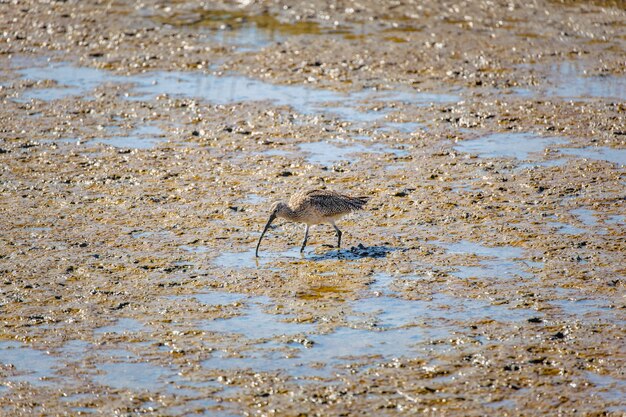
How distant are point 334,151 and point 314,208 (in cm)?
293

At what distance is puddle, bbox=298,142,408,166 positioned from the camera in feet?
41.5

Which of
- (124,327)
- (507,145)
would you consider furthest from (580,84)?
A: (124,327)

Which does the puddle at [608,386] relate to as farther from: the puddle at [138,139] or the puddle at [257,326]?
the puddle at [138,139]

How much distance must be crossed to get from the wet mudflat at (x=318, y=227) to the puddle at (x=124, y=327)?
27 millimetres

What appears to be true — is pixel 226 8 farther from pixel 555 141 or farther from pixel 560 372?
pixel 560 372

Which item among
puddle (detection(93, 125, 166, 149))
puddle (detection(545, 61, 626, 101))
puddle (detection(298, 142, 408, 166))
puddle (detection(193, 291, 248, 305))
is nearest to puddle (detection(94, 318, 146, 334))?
puddle (detection(193, 291, 248, 305))

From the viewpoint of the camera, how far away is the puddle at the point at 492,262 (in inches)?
370

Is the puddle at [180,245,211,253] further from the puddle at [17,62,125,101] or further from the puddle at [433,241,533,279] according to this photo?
the puddle at [17,62,125,101]

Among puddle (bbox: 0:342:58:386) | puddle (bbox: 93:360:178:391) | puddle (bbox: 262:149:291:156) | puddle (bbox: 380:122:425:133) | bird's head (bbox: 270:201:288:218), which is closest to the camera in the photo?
puddle (bbox: 93:360:178:391)

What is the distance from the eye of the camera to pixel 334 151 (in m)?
13.0

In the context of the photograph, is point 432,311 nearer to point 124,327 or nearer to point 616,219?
point 124,327

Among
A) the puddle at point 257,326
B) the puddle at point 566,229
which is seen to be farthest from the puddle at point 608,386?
the puddle at point 566,229

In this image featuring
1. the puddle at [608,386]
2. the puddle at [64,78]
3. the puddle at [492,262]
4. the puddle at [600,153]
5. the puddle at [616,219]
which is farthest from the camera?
the puddle at [64,78]

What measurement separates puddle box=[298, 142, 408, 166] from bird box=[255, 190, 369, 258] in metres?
2.18
